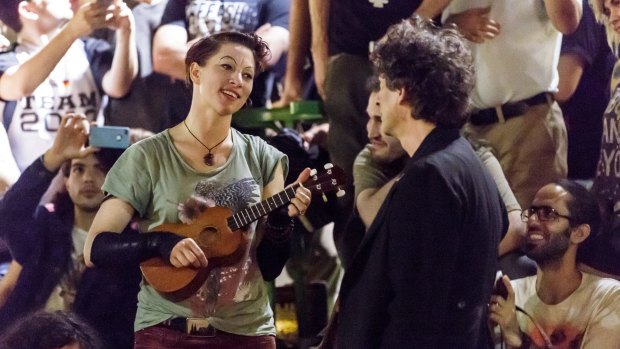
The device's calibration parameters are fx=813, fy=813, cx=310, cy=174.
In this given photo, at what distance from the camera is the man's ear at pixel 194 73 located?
242 centimetres

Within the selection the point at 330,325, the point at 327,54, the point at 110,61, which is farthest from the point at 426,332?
the point at 110,61

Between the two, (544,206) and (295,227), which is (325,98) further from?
(544,206)

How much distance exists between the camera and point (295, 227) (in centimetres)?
258

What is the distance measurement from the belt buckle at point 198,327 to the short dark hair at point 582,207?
112cm

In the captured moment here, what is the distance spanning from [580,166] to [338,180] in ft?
2.47

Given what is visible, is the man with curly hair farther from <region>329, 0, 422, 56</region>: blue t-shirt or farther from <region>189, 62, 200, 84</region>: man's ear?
<region>189, 62, 200, 84</region>: man's ear

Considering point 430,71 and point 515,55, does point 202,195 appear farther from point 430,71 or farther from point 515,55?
point 515,55

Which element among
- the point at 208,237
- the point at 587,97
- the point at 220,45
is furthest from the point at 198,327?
the point at 587,97

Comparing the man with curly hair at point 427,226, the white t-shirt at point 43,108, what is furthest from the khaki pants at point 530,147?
the white t-shirt at point 43,108

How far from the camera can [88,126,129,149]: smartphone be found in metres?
2.57

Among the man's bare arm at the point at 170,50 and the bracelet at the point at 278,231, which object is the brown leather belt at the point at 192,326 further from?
the man's bare arm at the point at 170,50

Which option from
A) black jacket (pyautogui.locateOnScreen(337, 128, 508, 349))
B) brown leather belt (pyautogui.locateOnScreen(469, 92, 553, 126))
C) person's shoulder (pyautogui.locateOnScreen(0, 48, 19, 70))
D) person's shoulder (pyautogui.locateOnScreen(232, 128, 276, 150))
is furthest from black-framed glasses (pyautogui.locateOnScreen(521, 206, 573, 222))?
person's shoulder (pyautogui.locateOnScreen(0, 48, 19, 70))

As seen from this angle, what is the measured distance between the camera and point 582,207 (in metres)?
2.45

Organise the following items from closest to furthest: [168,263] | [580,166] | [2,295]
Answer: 1. [168,263]
2. [580,166]
3. [2,295]
